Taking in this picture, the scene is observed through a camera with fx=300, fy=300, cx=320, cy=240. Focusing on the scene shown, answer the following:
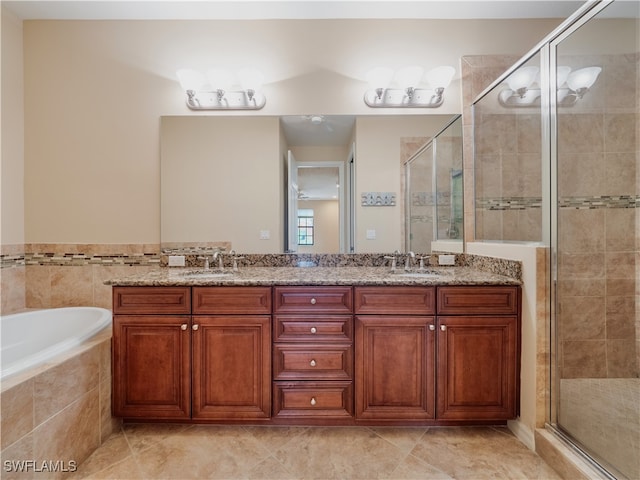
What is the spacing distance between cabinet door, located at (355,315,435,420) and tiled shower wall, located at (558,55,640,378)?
885 mm

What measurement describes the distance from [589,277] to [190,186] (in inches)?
106

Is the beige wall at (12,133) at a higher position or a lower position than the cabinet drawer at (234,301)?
higher

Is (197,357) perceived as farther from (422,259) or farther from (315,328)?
(422,259)

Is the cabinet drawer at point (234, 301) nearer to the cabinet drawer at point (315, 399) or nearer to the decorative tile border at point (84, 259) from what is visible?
the cabinet drawer at point (315, 399)

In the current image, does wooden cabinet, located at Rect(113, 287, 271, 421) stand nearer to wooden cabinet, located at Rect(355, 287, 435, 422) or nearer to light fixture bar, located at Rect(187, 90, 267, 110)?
wooden cabinet, located at Rect(355, 287, 435, 422)

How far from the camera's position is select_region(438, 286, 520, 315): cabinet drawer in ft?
5.25

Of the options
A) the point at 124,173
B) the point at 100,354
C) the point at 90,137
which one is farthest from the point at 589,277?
the point at 90,137

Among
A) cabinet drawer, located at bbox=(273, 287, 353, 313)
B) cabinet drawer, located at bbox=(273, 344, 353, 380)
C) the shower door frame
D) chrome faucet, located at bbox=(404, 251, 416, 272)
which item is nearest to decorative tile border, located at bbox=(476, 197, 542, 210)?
the shower door frame

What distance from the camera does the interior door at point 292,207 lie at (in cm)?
220

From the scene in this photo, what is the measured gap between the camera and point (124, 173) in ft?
7.27

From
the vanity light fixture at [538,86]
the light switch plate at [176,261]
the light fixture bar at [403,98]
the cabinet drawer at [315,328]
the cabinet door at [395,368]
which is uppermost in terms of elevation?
the light fixture bar at [403,98]

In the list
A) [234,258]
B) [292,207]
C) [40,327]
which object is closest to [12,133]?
[40,327]
